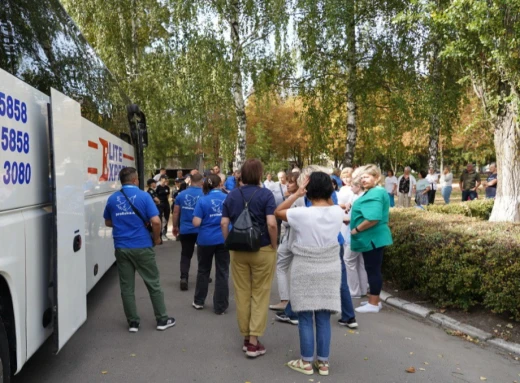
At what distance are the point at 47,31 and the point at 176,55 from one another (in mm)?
12874

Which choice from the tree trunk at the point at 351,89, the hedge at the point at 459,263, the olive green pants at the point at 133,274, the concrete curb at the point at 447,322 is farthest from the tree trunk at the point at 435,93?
the olive green pants at the point at 133,274

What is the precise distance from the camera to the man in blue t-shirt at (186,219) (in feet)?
23.6

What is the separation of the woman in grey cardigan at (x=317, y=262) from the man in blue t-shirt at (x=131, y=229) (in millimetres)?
1748

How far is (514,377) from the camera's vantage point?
4230 millimetres

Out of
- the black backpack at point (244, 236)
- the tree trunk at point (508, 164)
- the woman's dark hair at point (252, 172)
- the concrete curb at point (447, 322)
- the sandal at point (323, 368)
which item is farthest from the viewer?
the tree trunk at point (508, 164)


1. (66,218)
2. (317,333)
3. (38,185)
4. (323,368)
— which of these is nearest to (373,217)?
(317,333)

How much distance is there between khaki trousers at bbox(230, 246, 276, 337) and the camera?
4551 millimetres

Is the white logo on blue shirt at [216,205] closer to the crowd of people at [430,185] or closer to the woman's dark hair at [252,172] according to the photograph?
the woman's dark hair at [252,172]

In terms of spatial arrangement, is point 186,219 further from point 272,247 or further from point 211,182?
point 272,247

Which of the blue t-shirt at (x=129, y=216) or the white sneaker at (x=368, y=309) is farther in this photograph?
the white sneaker at (x=368, y=309)

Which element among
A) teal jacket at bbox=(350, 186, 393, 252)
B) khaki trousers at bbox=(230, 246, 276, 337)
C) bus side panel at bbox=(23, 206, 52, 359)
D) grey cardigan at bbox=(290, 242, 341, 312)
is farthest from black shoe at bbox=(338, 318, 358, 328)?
bus side panel at bbox=(23, 206, 52, 359)

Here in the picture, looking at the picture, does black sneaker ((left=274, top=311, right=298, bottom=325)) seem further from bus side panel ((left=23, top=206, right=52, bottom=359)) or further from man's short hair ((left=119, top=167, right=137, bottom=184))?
bus side panel ((left=23, top=206, right=52, bottom=359))

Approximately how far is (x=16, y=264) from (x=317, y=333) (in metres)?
2.48

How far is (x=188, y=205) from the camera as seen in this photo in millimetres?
7203
